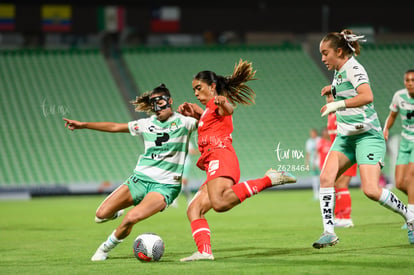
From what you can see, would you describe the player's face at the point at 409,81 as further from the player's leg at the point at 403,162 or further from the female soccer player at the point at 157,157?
the female soccer player at the point at 157,157

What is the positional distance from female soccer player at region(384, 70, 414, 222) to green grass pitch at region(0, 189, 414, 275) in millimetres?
716

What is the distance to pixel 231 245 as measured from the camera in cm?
955

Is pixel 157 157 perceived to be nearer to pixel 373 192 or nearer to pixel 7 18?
pixel 373 192

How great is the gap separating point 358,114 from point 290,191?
19160 millimetres

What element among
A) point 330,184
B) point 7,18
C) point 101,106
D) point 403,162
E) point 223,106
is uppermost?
point 223,106

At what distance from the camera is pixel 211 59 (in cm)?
2988

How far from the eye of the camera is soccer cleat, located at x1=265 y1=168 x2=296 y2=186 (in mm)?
7898

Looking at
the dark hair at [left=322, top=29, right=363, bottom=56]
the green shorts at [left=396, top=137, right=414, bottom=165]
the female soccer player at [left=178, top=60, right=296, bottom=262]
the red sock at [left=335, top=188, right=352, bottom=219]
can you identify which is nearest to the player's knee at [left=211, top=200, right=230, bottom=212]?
the female soccer player at [left=178, top=60, right=296, bottom=262]

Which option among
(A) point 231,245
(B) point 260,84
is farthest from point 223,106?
(B) point 260,84

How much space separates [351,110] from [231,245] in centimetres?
257

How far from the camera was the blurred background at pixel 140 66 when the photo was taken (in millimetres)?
25094

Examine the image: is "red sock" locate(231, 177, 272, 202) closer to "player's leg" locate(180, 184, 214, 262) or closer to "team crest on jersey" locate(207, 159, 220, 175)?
"team crest on jersey" locate(207, 159, 220, 175)

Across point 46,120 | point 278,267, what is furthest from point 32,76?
point 278,267

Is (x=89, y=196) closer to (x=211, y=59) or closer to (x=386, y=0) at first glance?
(x=211, y=59)
